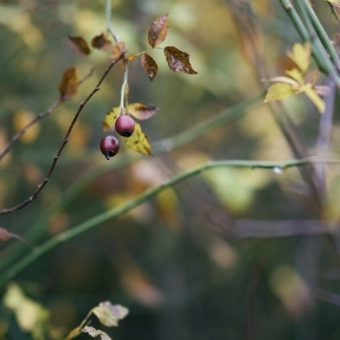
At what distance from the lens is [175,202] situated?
1.80 m

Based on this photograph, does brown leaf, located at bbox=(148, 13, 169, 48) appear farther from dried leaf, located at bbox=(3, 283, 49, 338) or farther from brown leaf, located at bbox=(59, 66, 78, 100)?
dried leaf, located at bbox=(3, 283, 49, 338)

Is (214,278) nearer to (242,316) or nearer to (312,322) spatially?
(242,316)

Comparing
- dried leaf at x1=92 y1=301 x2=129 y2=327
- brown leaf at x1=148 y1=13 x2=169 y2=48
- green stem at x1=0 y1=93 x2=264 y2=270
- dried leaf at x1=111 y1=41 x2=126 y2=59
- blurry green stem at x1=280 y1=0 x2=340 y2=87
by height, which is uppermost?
brown leaf at x1=148 y1=13 x2=169 y2=48

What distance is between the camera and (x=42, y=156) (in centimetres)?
166

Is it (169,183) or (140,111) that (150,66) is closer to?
(140,111)

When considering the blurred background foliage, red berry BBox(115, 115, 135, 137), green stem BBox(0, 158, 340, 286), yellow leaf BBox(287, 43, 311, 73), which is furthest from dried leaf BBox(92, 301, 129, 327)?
the blurred background foliage

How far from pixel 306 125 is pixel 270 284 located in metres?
0.59

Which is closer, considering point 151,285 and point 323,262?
point 151,285

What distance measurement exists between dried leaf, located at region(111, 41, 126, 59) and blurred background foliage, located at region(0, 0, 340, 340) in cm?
84

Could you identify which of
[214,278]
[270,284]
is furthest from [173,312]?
[270,284]

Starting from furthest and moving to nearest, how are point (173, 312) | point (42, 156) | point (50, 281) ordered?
1. point (173, 312)
2. point (50, 281)
3. point (42, 156)

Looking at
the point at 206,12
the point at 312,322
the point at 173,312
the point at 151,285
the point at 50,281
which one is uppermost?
the point at 206,12

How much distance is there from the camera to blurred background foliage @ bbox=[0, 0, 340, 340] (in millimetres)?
1773

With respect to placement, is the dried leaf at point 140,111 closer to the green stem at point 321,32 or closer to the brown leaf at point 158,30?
the brown leaf at point 158,30
